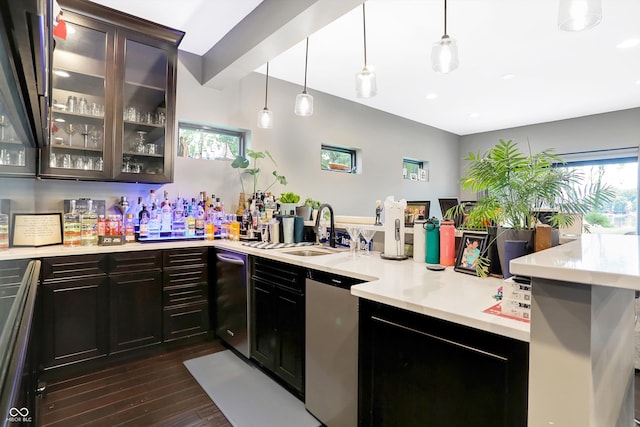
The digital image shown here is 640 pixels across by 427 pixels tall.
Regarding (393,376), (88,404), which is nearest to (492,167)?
(393,376)

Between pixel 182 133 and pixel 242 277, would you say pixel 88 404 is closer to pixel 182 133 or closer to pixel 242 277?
pixel 242 277

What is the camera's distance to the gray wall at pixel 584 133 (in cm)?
495

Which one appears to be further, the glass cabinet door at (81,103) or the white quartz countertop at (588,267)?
the glass cabinet door at (81,103)

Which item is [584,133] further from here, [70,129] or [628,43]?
[70,129]

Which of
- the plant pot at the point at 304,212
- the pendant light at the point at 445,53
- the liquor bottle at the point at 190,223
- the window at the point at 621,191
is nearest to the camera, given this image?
the pendant light at the point at 445,53

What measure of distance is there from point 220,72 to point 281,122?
1.11 m

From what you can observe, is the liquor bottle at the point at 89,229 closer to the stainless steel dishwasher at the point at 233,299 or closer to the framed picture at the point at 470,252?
the stainless steel dishwasher at the point at 233,299

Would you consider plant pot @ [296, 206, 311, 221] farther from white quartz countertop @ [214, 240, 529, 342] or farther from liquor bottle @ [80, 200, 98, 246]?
liquor bottle @ [80, 200, 98, 246]

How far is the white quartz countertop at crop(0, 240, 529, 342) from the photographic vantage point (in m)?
0.99

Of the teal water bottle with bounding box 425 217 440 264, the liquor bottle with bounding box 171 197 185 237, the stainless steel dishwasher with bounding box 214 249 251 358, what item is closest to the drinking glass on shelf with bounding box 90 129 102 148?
the liquor bottle with bounding box 171 197 185 237

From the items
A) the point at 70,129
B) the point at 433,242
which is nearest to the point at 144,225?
the point at 70,129

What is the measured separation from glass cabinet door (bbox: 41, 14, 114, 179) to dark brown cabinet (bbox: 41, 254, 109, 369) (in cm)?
75

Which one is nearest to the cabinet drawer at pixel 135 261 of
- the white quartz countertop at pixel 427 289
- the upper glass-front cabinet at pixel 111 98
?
the upper glass-front cabinet at pixel 111 98

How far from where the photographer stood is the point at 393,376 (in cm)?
129
